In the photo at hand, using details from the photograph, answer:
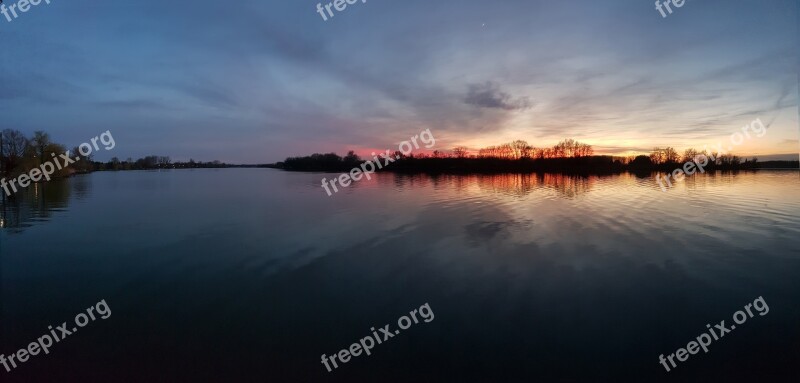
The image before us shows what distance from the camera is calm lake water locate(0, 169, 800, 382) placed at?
5.63 metres

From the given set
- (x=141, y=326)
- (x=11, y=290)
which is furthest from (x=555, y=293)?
(x=11, y=290)

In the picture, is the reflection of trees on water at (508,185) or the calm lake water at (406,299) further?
the reflection of trees on water at (508,185)

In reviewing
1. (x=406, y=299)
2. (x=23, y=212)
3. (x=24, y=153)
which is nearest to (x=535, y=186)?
(x=406, y=299)

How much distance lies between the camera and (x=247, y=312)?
7336mm

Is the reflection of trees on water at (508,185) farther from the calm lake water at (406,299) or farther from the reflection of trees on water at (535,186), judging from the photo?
the calm lake water at (406,299)

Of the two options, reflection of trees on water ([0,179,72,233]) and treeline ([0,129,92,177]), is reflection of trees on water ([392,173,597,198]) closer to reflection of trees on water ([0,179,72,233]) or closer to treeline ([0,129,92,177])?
reflection of trees on water ([0,179,72,233])

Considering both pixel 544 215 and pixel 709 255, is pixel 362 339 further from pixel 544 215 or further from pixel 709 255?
pixel 544 215

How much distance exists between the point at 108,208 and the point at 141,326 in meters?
21.9

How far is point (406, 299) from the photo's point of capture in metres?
7.98

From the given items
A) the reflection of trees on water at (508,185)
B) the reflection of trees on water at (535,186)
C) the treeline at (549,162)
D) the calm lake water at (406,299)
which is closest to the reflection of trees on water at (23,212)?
the calm lake water at (406,299)

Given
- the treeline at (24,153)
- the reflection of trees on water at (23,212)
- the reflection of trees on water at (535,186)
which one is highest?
the treeline at (24,153)

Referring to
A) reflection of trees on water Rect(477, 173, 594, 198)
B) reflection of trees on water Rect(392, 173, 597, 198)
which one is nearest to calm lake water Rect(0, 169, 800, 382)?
reflection of trees on water Rect(477, 173, 594, 198)

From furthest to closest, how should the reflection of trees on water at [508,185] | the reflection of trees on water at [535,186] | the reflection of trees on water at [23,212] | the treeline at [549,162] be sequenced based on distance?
1. the treeline at [549,162]
2. the reflection of trees on water at [508,185]
3. the reflection of trees on water at [535,186]
4. the reflection of trees on water at [23,212]

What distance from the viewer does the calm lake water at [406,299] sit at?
18.5 ft
